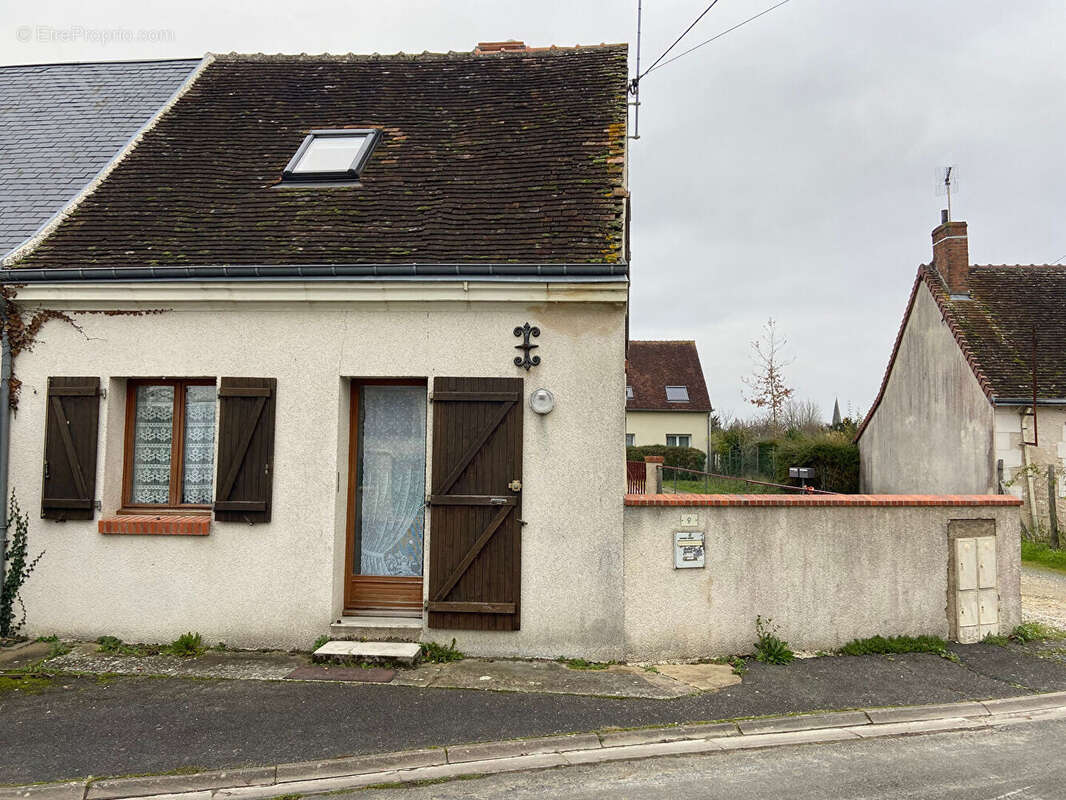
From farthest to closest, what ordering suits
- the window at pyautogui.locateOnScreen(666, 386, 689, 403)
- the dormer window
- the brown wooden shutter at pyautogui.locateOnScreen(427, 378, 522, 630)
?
1. the window at pyautogui.locateOnScreen(666, 386, 689, 403)
2. the dormer window
3. the brown wooden shutter at pyautogui.locateOnScreen(427, 378, 522, 630)

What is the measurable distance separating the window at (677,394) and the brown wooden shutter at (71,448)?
3313 cm

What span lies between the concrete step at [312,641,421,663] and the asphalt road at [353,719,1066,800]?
1931 mm

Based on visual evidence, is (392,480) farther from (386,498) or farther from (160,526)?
(160,526)

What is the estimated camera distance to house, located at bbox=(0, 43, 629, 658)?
6.48 m

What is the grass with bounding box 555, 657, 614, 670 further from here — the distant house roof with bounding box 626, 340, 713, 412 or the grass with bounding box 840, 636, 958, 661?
the distant house roof with bounding box 626, 340, 713, 412

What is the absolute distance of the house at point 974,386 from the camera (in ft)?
47.0

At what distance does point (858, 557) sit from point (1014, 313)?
13156mm

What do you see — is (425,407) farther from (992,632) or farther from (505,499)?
(992,632)

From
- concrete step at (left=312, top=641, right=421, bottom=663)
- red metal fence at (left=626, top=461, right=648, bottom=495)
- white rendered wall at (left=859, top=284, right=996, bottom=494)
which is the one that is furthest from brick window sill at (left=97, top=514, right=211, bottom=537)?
white rendered wall at (left=859, top=284, right=996, bottom=494)

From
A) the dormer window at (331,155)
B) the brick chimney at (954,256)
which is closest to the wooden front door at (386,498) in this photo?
the dormer window at (331,155)

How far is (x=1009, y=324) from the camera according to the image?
639 inches

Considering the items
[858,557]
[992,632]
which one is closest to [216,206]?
[858,557]

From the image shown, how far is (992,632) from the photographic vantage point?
6.91m

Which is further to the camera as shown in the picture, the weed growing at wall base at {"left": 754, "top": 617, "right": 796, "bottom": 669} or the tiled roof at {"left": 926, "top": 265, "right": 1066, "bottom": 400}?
the tiled roof at {"left": 926, "top": 265, "right": 1066, "bottom": 400}
